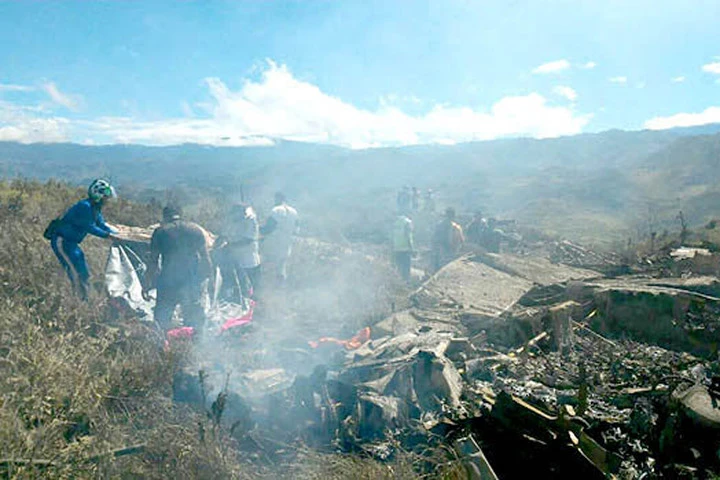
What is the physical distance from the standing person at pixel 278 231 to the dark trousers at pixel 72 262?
287 cm

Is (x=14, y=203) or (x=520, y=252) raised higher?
(x=14, y=203)

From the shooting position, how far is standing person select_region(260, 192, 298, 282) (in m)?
7.77

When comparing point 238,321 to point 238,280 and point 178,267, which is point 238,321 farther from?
point 178,267

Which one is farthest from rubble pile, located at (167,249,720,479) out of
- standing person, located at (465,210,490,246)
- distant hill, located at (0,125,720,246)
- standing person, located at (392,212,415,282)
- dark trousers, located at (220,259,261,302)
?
distant hill, located at (0,125,720,246)

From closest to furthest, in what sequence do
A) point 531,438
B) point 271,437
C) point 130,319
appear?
point 531,438 < point 271,437 < point 130,319

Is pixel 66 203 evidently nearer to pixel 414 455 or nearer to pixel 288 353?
pixel 288 353

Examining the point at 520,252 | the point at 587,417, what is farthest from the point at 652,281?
the point at 520,252

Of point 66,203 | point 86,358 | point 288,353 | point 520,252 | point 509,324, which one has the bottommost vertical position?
point 520,252

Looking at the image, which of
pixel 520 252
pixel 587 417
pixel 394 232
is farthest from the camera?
pixel 520 252

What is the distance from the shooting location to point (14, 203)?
870 centimetres

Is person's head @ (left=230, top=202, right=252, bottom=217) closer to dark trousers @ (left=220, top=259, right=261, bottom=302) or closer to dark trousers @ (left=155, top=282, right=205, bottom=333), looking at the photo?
dark trousers @ (left=220, top=259, right=261, bottom=302)

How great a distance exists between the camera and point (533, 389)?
12.5 ft

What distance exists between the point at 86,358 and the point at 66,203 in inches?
295

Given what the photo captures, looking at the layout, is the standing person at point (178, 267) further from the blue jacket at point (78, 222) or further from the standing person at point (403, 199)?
the standing person at point (403, 199)
